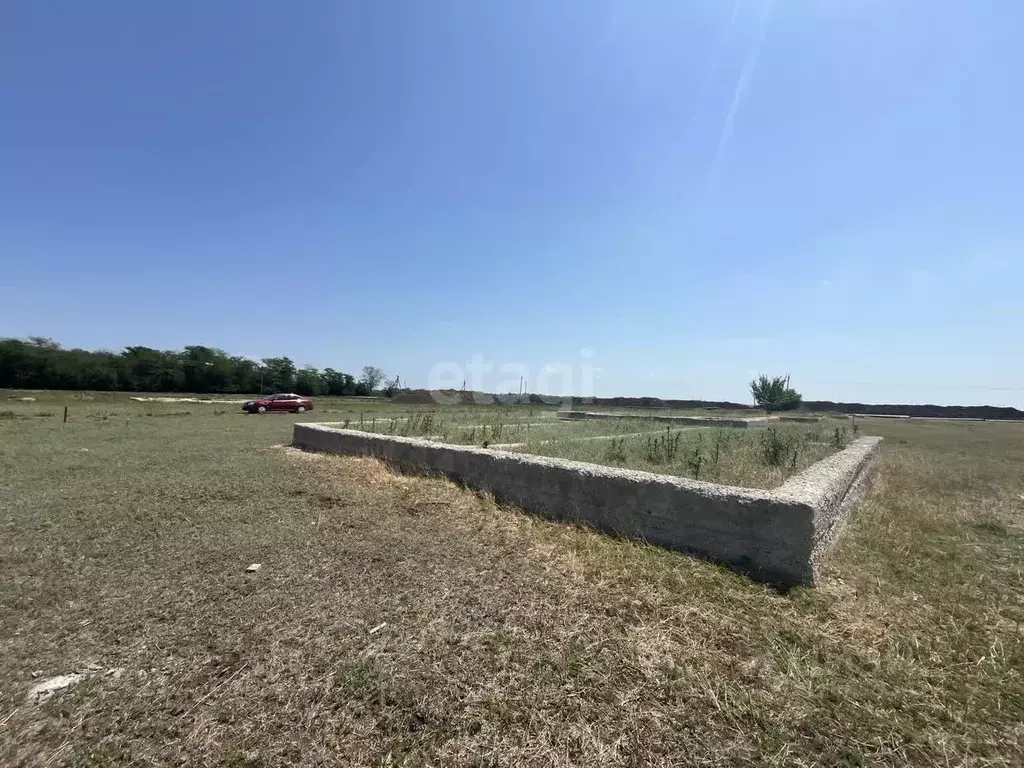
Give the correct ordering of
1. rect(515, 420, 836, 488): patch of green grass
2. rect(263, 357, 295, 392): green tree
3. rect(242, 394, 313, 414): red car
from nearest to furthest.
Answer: rect(515, 420, 836, 488): patch of green grass
rect(242, 394, 313, 414): red car
rect(263, 357, 295, 392): green tree

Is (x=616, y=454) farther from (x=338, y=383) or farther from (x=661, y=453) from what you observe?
(x=338, y=383)

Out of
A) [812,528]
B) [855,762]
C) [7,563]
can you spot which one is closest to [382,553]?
[7,563]

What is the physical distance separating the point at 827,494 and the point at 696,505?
3.35 feet

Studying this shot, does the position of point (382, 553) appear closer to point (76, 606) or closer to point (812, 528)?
point (76, 606)

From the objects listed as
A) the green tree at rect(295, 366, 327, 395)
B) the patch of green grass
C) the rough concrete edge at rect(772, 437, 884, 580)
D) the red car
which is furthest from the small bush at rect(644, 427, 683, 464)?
the green tree at rect(295, 366, 327, 395)

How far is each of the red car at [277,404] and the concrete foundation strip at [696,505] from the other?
21.3 metres

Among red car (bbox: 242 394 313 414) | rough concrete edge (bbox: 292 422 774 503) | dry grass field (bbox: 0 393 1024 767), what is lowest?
dry grass field (bbox: 0 393 1024 767)

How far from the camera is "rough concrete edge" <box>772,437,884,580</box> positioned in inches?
122

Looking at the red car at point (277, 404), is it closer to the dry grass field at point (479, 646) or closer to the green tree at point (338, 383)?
the dry grass field at point (479, 646)

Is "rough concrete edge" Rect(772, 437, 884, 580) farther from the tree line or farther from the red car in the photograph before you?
the tree line

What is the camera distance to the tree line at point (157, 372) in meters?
37.0

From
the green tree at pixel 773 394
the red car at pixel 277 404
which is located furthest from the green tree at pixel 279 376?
the green tree at pixel 773 394

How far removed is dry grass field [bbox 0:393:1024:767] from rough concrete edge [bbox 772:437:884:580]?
253mm

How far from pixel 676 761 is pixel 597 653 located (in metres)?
0.61
